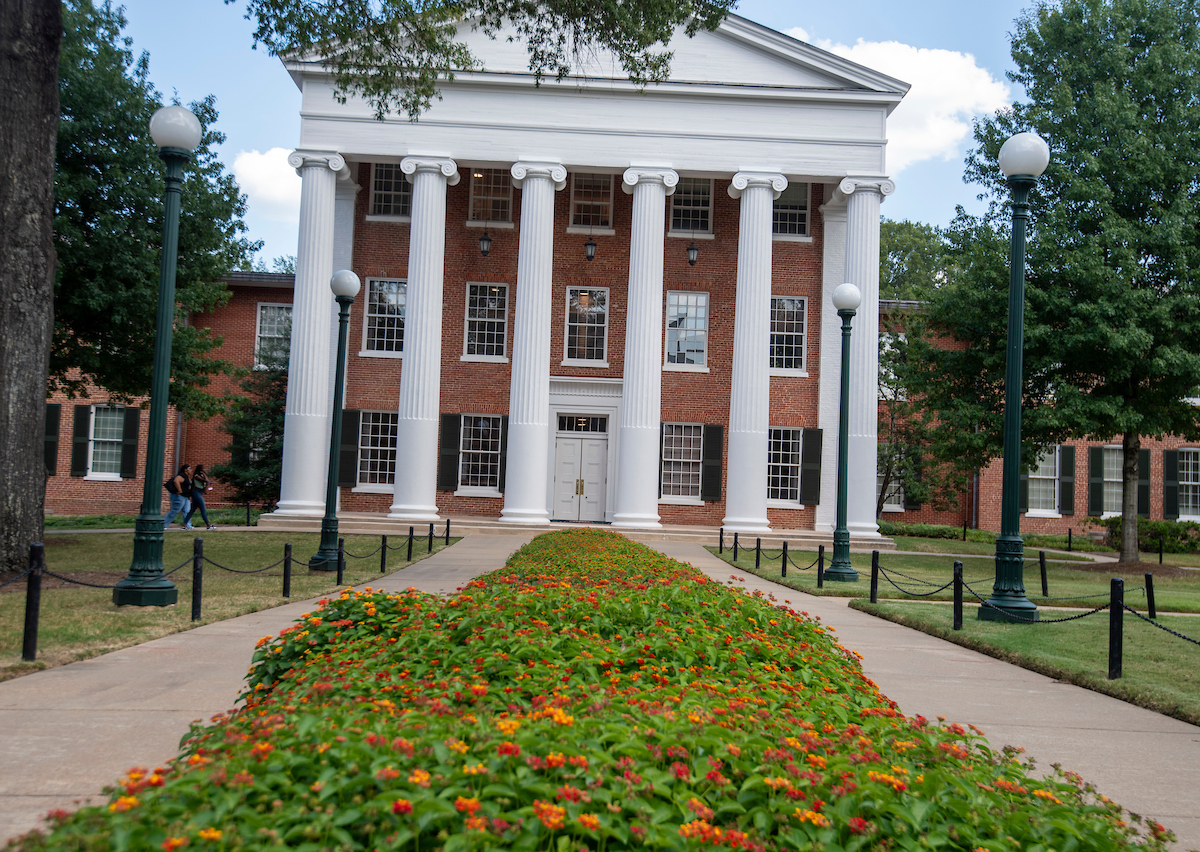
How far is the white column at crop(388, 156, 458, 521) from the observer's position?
2530 cm

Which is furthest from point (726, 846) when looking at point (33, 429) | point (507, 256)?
point (507, 256)

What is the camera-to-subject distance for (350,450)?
27281 mm

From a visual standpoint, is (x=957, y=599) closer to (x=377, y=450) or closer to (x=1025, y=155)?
(x=1025, y=155)

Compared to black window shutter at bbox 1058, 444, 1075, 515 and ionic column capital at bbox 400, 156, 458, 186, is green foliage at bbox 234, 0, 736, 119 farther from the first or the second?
black window shutter at bbox 1058, 444, 1075, 515

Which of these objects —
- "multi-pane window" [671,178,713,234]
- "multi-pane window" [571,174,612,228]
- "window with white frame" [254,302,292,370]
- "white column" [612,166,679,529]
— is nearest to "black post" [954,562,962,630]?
"white column" [612,166,679,529]

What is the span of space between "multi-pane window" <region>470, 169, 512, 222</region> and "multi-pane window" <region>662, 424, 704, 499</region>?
840cm

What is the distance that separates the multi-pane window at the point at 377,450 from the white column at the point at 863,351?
1346 centimetres

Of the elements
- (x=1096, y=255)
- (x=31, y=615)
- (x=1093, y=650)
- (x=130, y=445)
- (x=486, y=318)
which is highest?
(x=1096, y=255)

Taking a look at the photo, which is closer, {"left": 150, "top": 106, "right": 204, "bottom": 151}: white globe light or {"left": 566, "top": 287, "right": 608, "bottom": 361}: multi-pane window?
{"left": 150, "top": 106, "right": 204, "bottom": 151}: white globe light

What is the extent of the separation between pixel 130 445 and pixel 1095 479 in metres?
34.8

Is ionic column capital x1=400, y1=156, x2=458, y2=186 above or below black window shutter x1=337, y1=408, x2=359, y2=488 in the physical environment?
above

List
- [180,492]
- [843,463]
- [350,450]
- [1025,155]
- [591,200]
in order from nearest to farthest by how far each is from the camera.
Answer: [1025,155], [843,463], [180,492], [350,450], [591,200]

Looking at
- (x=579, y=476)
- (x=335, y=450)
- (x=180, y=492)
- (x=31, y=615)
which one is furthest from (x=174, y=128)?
(x=579, y=476)

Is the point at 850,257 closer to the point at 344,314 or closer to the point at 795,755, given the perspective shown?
the point at 344,314
